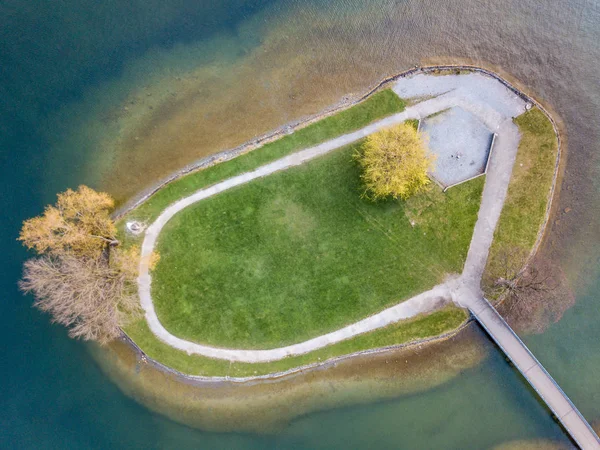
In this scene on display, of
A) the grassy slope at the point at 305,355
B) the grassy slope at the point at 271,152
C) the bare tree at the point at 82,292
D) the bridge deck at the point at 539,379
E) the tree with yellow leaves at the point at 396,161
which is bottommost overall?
the bridge deck at the point at 539,379

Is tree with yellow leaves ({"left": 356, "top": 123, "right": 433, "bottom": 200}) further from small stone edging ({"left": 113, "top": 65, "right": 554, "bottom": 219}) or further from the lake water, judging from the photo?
the lake water

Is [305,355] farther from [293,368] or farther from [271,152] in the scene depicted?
[271,152]

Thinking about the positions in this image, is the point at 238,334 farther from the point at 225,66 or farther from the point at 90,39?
the point at 90,39

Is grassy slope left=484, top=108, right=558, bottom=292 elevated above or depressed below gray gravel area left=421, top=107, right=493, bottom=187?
below

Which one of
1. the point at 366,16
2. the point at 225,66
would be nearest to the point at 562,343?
the point at 366,16

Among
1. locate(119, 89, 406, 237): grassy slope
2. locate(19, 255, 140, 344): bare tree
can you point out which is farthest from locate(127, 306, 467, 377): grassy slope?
locate(119, 89, 406, 237): grassy slope

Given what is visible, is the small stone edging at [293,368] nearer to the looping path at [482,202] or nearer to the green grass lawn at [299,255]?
the looping path at [482,202]

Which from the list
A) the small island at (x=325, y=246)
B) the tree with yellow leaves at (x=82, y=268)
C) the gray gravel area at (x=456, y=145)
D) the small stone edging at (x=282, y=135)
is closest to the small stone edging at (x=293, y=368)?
the small stone edging at (x=282, y=135)
